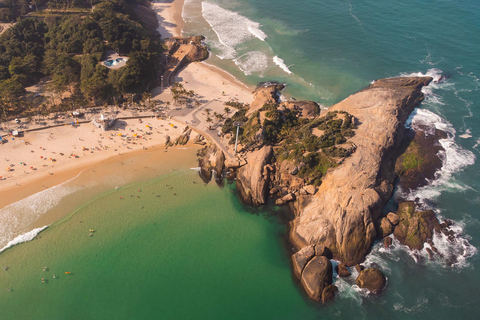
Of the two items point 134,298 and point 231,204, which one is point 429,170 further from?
point 134,298

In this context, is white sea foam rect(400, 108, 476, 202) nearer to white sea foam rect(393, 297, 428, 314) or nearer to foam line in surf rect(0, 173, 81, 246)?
white sea foam rect(393, 297, 428, 314)

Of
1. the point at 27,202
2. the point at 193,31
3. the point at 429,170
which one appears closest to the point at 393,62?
the point at 429,170

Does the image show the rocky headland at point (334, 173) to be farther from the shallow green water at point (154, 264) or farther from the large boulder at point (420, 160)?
the shallow green water at point (154, 264)

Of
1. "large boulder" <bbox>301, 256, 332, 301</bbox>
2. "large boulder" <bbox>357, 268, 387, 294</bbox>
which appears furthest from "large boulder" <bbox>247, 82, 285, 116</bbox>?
"large boulder" <bbox>357, 268, 387, 294</bbox>

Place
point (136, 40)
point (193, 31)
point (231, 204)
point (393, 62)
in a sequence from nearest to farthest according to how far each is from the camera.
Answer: point (231, 204) < point (136, 40) < point (393, 62) < point (193, 31)

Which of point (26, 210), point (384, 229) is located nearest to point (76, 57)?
point (26, 210)
